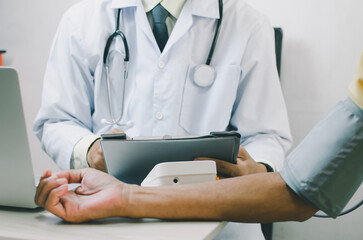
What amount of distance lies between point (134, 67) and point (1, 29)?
44.0 inches

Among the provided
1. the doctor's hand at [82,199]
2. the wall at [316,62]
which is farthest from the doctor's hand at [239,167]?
the wall at [316,62]

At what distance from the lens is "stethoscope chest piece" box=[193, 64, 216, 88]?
1200 millimetres

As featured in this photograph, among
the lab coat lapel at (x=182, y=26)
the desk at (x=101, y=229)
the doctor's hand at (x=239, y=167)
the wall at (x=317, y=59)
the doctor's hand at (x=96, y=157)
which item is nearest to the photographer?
the desk at (x=101, y=229)

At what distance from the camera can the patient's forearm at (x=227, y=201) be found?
0.61 m

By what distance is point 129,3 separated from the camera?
48.3 inches

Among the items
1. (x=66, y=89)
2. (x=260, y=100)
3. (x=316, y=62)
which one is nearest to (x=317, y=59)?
(x=316, y=62)

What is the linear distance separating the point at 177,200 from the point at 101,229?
0.12 metres

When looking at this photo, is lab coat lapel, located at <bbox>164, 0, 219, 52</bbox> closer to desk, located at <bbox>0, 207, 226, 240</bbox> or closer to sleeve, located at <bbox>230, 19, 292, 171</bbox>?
sleeve, located at <bbox>230, 19, 292, 171</bbox>

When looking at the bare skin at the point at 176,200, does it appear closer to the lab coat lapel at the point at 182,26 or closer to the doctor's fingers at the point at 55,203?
the doctor's fingers at the point at 55,203

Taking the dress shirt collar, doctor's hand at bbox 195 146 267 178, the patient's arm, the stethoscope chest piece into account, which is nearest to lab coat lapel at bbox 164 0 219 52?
the dress shirt collar

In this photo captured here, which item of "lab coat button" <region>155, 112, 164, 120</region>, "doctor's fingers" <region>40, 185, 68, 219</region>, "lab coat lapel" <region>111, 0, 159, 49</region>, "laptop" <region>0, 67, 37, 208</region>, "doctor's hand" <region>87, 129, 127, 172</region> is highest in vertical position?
"lab coat lapel" <region>111, 0, 159, 49</region>

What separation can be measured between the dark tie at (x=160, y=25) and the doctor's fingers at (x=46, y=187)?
0.67m

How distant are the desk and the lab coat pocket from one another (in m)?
0.61

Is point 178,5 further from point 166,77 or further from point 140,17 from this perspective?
point 166,77
